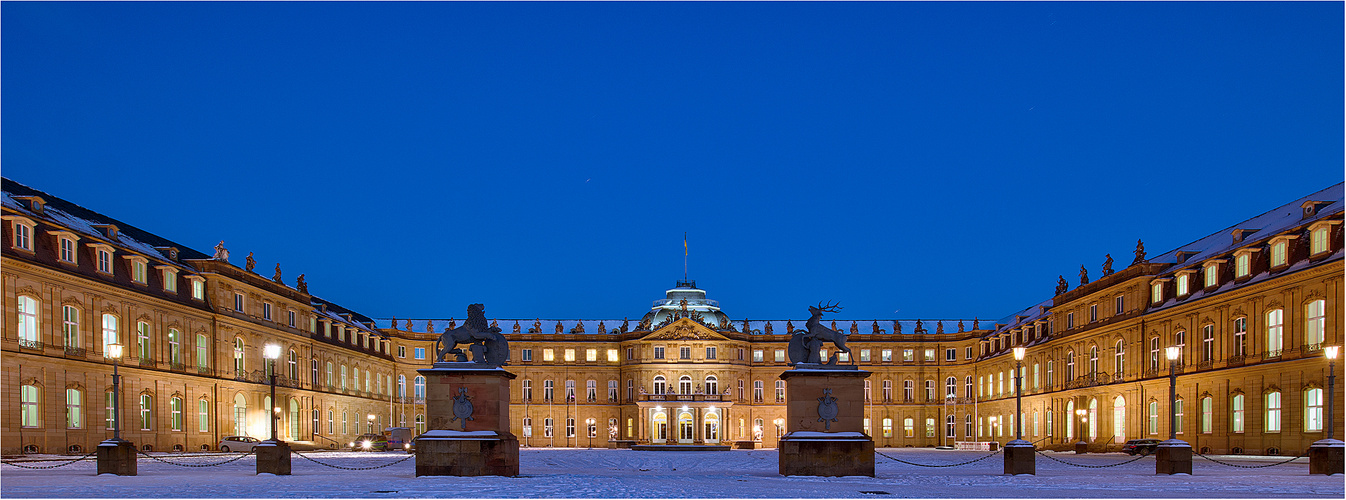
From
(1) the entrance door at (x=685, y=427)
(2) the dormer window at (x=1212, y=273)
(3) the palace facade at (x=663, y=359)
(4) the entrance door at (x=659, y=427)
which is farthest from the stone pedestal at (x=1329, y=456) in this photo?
(4) the entrance door at (x=659, y=427)

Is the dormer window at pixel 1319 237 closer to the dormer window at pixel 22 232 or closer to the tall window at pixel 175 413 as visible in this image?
the dormer window at pixel 22 232

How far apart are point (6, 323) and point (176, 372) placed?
45.7ft

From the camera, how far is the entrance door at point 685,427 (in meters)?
113

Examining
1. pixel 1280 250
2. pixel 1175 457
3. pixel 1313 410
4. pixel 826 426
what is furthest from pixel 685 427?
pixel 826 426

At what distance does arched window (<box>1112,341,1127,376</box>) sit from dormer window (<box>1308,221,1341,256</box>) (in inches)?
823

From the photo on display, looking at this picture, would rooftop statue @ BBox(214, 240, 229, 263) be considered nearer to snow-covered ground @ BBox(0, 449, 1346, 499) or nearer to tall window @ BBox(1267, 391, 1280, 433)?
snow-covered ground @ BBox(0, 449, 1346, 499)

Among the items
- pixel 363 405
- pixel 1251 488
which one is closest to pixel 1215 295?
pixel 1251 488

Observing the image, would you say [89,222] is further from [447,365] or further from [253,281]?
[447,365]

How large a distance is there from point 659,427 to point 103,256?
222ft

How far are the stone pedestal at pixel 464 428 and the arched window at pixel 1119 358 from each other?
4916 centimetres

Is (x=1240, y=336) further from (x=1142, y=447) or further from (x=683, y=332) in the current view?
(x=683, y=332)

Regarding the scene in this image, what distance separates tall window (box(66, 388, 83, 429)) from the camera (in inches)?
1928

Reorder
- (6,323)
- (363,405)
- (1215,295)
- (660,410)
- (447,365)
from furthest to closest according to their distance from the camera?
(660,410), (363,405), (1215,295), (6,323), (447,365)

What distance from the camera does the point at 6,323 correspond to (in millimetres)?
45156
